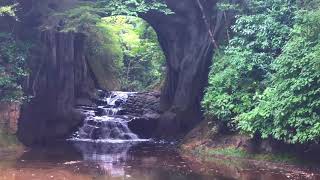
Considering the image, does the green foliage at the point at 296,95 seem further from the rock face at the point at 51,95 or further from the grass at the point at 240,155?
the rock face at the point at 51,95

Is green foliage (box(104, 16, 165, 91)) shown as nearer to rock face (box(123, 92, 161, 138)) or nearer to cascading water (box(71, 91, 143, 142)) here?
rock face (box(123, 92, 161, 138))

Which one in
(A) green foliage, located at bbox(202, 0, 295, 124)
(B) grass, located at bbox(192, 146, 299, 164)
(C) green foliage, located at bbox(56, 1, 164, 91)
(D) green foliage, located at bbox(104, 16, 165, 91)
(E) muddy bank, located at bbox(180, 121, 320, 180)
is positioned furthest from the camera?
(D) green foliage, located at bbox(104, 16, 165, 91)

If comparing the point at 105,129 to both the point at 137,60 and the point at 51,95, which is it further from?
the point at 137,60

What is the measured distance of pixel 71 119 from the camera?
22.5 m

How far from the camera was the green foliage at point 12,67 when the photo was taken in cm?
1727

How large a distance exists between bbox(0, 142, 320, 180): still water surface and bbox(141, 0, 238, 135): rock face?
3377 mm

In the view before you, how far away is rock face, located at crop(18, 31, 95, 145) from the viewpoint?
19.9m

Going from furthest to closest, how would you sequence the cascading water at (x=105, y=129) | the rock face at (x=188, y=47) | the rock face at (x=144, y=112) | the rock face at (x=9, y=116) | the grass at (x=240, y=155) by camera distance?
the rock face at (x=144, y=112)
the cascading water at (x=105, y=129)
the rock face at (x=188, y=47)
the rock face at (x=9, y=116)
the grass at (x=240, y=155)

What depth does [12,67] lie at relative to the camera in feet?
58.7

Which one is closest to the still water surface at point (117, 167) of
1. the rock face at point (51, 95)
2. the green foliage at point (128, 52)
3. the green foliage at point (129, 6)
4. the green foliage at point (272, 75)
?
the green foliage at point (272, 75)

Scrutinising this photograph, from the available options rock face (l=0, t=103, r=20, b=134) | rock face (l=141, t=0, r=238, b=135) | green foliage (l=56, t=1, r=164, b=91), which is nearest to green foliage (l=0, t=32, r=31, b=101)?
rock face (l=0, t=103, r=20, b=134)

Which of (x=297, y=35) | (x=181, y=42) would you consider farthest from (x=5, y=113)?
(x=297, y=35)

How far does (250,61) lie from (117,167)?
5928 millimetres

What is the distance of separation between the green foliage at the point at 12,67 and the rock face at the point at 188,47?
603 cm
